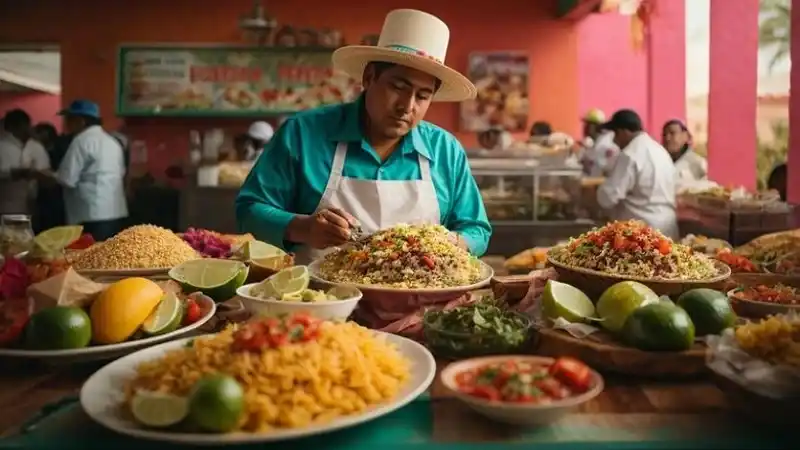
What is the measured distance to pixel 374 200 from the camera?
2.68 meters

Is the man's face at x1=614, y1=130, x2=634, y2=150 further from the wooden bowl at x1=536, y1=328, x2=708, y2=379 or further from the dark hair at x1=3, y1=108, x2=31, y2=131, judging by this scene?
the dark hair at x1=3, y1=108, x2=31, y2=131

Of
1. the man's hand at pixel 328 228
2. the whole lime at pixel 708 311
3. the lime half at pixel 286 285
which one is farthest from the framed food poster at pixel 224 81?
the whole lime at pixel 708 311

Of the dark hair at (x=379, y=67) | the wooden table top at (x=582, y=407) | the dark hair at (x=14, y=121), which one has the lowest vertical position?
the wooden table top at (x=582, y=407)

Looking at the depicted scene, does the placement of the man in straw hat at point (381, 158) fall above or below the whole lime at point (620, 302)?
above

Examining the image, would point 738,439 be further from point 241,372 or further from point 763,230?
point 763,230

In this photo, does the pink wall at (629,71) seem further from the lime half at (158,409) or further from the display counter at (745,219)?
the lime half at (158,409)

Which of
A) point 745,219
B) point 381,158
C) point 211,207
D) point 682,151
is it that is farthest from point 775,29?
point 381,158

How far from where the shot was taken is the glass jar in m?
2.14

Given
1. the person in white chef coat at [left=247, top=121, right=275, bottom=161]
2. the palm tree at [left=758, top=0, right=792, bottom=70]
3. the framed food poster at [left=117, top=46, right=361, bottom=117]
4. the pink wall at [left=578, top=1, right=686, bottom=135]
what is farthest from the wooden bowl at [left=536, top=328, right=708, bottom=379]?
the palm tree at [left=758, top=0, right=792, bottom=70]

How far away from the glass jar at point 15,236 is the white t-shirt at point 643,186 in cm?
428

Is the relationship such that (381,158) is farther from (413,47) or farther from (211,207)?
(211,207)

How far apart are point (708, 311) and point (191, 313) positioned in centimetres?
118

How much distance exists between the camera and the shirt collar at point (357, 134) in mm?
2666

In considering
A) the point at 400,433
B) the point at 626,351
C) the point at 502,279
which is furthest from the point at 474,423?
the point at 502,279
